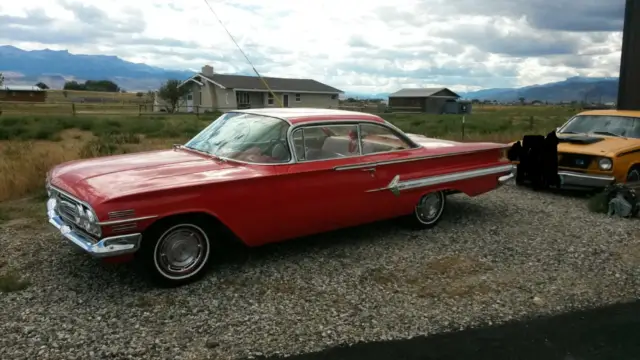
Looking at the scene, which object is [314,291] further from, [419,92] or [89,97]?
[89,97]

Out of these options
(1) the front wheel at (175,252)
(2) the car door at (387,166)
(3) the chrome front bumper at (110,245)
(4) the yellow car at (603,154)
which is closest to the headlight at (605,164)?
(4) the yellow car at (603,154)

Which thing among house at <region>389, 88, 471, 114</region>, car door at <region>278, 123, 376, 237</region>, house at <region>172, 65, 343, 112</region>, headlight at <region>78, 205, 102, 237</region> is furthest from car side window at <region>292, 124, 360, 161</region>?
house at <region>389, 88, 471, 114</region>

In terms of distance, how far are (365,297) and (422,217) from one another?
2.14m

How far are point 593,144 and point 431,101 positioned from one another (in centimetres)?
5387

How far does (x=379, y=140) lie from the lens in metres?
5.73

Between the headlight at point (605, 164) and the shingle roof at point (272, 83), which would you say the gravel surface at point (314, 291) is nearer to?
the headlight at point (605, 164)

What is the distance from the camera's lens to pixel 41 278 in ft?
14.9

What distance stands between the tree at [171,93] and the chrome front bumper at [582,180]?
4268 centimetres

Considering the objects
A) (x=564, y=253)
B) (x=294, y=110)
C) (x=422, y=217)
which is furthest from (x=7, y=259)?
(x=564, y=253)

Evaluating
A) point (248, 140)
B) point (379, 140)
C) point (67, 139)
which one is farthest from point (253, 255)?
point (67, 139)

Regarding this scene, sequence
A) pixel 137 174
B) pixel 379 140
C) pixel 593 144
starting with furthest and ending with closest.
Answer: pixel 593 144
pixel 379 140
pixel 137 174

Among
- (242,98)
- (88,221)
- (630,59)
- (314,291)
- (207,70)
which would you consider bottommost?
(314,291)

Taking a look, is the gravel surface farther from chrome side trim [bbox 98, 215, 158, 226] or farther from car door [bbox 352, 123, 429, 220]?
chrome side trim [bbox 98, 215, 158, 226]

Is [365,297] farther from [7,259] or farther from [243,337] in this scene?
[7,259]
